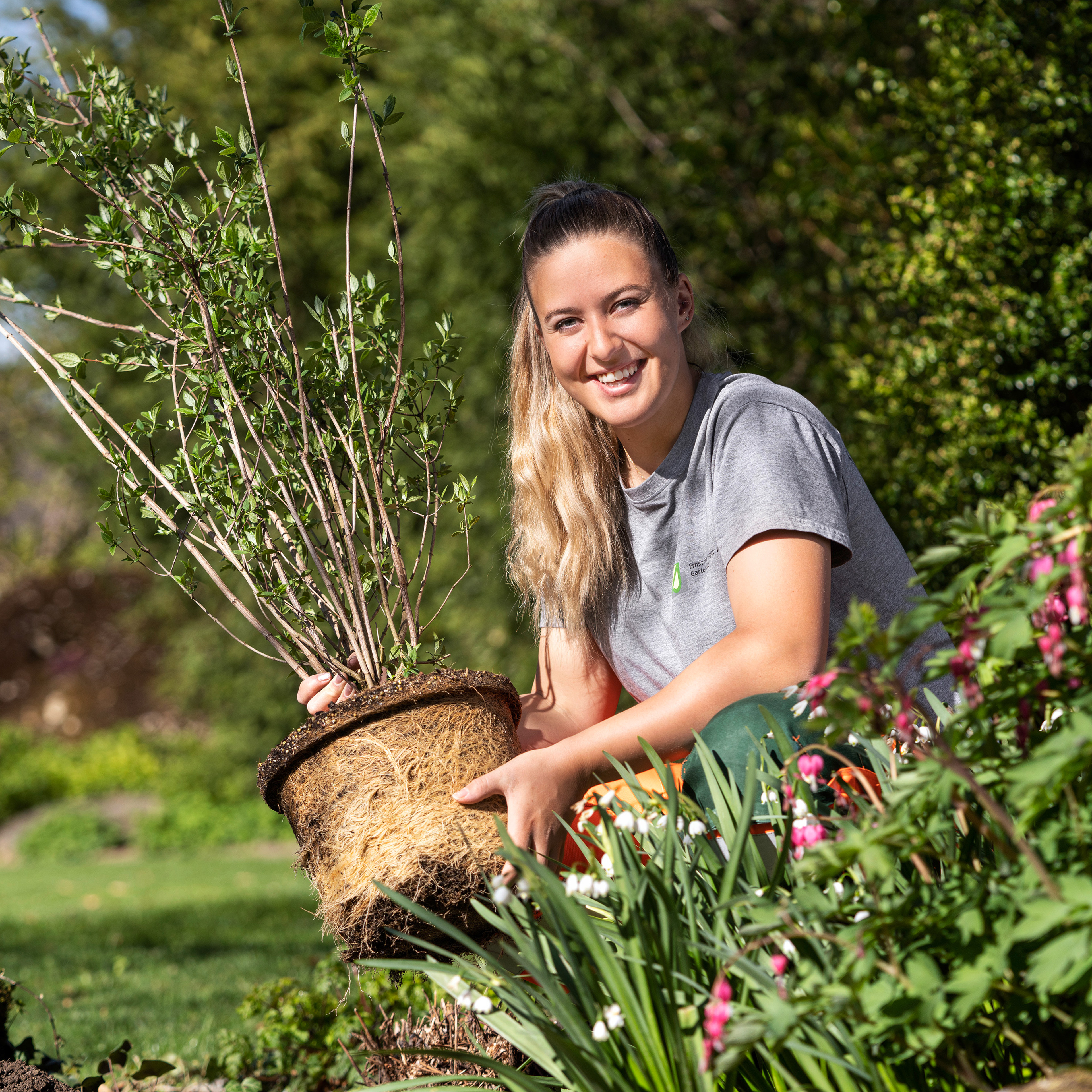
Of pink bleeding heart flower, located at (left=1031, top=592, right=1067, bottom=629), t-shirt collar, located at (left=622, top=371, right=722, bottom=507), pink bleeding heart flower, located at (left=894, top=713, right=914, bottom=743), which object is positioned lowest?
pink bleeding heart flower, located at (left=894, top=713, right=914, bottom=743)

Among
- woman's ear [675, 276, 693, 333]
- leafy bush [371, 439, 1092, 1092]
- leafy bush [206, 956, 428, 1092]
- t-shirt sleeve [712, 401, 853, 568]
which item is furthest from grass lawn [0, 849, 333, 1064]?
woman's ear [675, 276, 693, 333]

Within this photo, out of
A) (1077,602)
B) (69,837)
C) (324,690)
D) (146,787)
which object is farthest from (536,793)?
(146,787)

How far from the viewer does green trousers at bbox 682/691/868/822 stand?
165 centimetres

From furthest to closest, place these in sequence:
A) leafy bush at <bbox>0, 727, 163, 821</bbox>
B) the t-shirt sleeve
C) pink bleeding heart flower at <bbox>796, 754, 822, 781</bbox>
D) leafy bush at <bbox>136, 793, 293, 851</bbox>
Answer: leafy bush at <bbox>0, 727, 163, 821</bbox> < leafy bush at <bbox>136, 793, 293, 851</bbox> < the t-shirt sleeve < pink bleeding heart flower at <bbox>796, 754, 822, 781</bbox>

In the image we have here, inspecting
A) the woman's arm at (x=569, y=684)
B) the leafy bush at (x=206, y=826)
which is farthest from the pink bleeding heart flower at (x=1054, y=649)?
the leafy bush at (x=206, y=826)

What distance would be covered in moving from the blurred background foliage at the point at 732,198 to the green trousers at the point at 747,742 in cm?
54

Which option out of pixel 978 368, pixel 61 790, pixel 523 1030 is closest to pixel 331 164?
pixel 61 790

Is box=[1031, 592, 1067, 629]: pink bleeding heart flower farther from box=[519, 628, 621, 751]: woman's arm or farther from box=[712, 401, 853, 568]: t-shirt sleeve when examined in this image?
box=[519, 628, 621, 751]: woman's arm

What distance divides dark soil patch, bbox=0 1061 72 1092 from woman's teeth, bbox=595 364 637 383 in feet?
5.56

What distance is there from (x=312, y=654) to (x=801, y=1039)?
1235 mm

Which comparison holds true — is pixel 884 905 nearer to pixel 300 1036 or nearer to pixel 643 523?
pixel 643 523

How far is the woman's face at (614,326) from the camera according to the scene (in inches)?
84.2

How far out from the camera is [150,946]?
527 centimetres

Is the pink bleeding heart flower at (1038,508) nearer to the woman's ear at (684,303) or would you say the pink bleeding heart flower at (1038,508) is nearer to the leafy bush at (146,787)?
the woman's ear at (684,303)
